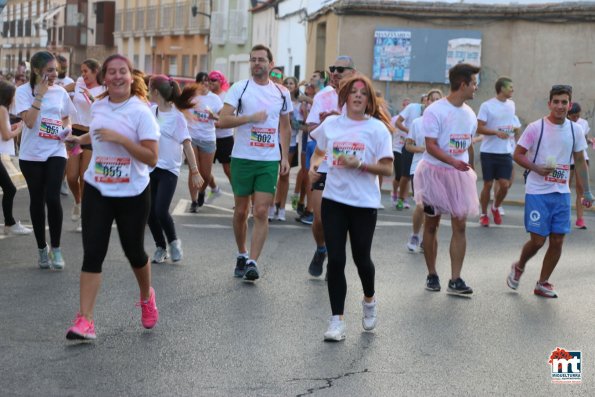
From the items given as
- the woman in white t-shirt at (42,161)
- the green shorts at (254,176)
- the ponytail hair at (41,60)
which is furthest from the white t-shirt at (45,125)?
the green shorts at (254,176)

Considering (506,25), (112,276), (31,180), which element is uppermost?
(506,25)

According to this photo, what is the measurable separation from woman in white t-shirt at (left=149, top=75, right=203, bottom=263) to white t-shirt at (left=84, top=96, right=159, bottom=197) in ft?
10.4

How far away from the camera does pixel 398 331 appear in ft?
26.1

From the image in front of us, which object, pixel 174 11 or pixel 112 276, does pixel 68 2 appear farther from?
pixel 112 276

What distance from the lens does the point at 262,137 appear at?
9.99 metres

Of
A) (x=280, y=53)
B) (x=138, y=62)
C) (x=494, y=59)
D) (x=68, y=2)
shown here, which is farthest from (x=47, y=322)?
(x=68, y=2)

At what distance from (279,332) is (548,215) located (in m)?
2.93

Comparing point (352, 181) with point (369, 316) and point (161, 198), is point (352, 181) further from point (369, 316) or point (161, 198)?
point (161, 198)

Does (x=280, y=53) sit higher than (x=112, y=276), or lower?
higher

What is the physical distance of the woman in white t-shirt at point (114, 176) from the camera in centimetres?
716

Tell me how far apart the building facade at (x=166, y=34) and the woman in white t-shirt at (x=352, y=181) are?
40651 mm

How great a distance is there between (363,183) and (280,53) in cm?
2917

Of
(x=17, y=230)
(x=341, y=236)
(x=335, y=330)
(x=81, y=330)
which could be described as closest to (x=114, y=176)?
(x=81, y=330)

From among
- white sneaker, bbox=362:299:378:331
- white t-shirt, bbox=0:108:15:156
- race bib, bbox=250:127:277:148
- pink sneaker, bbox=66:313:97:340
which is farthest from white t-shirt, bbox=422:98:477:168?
white t-shirt, bbox=0:108:15:156
